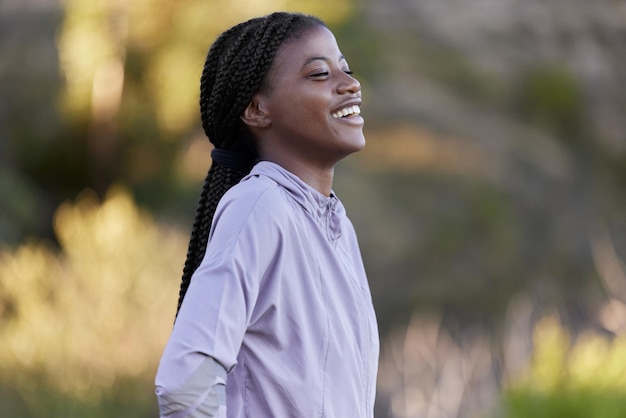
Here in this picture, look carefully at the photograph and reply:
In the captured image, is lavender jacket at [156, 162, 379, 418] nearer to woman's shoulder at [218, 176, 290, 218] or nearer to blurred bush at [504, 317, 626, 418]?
woman's shoulder at [218, 176, 290, 218]

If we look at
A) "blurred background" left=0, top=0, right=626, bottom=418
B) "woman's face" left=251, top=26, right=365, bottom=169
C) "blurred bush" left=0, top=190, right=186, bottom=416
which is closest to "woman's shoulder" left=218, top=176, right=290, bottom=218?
"woman's face" left=251, top=26, right=365, bottom=169

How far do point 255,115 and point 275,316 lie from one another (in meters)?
0.41

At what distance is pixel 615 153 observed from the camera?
Answer: 15547mm

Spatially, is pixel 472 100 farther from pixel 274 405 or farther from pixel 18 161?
pixel 274 405

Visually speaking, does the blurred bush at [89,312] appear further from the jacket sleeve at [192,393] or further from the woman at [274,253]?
the jacket sleeve at [192,393]

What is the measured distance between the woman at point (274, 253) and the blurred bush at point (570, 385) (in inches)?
98.3

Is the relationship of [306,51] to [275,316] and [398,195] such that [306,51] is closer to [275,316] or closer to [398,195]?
[275,316]

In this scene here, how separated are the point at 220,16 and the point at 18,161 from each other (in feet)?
10.8

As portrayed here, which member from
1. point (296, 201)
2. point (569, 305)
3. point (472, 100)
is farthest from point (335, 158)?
point (472, 100)

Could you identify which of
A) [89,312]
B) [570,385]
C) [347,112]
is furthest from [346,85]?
[89,312]

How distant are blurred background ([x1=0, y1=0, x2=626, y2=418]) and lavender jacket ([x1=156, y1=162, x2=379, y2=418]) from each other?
2440 mm

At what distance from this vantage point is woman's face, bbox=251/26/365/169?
1826 millimetres

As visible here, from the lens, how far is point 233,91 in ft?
6.18

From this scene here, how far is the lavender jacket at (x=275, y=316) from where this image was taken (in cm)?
153
